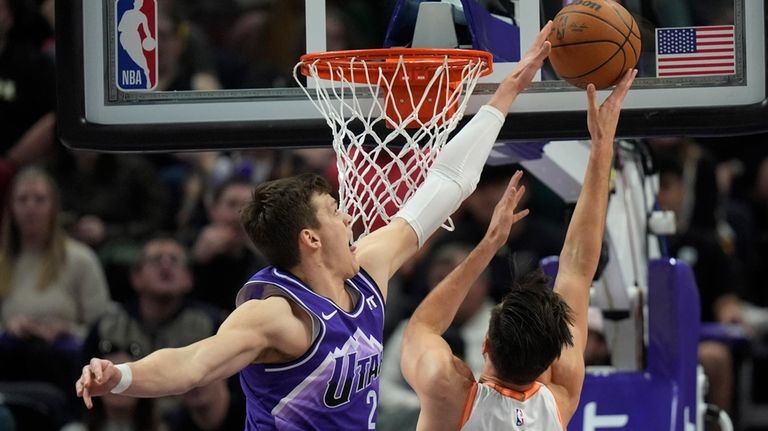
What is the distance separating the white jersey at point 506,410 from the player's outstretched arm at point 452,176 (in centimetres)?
55

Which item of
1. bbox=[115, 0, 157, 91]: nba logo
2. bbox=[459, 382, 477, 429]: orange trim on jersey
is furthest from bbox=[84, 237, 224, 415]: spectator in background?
bbox=[459, 382, 477, 429]: orange trim on jersey

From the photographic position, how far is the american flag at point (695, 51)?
4441mm

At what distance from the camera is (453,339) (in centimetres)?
713

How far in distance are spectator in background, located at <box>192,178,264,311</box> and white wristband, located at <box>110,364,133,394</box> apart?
463cm

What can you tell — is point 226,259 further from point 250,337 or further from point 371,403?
point 250,337

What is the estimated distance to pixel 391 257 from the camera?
13.4 feet

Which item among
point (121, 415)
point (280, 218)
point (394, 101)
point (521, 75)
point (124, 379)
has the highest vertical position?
point (521, 75)

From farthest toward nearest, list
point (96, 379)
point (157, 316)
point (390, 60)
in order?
point (157, 316) < point (390, 60) < point (96, 379)

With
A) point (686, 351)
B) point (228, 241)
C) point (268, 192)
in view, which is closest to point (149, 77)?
point (268, 192)

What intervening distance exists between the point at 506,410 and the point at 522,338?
239mm

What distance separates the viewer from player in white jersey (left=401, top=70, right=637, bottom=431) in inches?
146

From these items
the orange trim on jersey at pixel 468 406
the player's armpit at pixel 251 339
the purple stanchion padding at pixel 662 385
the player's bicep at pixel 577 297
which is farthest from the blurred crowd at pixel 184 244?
the player's armpit at pixel 251 339

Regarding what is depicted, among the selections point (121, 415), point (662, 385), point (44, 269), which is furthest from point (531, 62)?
point (44, 269)

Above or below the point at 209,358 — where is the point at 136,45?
above
